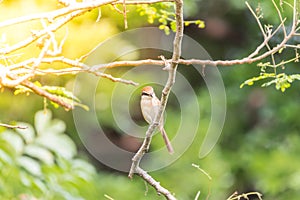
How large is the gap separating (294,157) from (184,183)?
1.71 ft

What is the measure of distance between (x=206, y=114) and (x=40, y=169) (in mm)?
2087

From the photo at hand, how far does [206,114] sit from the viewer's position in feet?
12.2

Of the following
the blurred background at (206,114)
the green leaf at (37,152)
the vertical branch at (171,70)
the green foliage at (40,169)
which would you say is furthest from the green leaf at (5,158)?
the blurred background at (206,114)

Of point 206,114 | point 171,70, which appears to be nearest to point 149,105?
point 171,70

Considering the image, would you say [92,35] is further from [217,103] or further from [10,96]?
[217,103]

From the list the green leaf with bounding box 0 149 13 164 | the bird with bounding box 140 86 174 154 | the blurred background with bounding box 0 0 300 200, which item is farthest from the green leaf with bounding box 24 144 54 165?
the blurred background with bounding box 0 0 300 200

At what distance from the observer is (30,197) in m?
1.53

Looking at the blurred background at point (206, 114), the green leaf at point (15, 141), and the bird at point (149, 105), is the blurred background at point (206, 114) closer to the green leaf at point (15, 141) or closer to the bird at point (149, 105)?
the green leaf at point (15, 141)

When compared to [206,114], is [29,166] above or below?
below

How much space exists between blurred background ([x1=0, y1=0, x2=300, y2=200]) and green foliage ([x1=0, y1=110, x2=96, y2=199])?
3.03 ft

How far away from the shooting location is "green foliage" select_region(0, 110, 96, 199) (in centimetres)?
154

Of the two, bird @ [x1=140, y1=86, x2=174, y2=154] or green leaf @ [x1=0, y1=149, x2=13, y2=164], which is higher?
bird @ [x1=140, y1=86, x2=174, y2=154]

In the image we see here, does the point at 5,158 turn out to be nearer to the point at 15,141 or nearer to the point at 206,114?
the point at 15,141

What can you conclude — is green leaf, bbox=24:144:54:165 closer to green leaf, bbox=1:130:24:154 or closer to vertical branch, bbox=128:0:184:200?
green leaf, bbox=1:130:24:154
